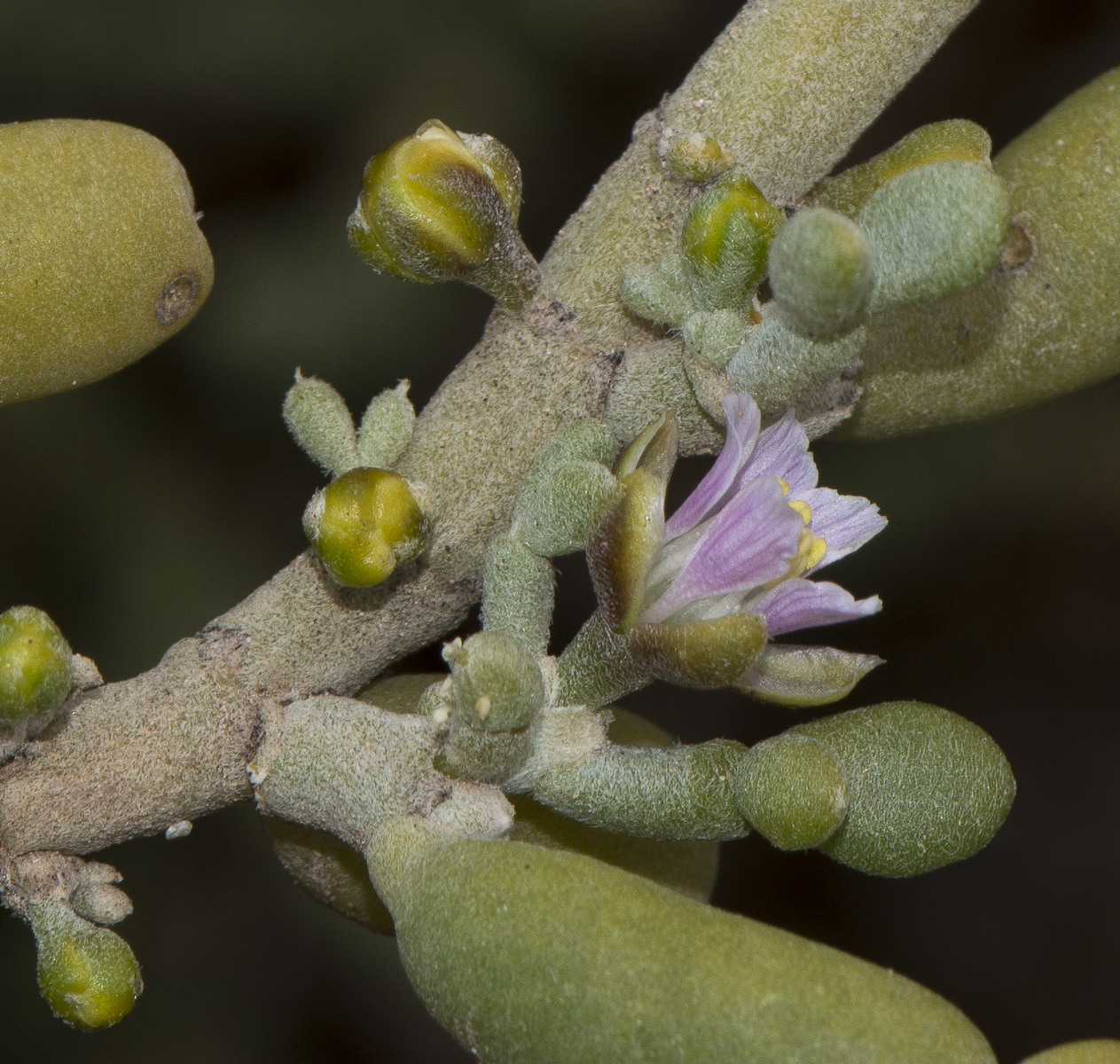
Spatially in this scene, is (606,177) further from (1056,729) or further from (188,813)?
(1056,729)

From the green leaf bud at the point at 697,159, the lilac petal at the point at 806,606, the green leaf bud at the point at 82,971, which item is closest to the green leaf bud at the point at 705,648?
the lilac petal at the point at 806,606

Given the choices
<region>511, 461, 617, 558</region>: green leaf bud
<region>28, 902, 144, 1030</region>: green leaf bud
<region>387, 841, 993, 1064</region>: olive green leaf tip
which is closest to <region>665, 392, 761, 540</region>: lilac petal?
<region>511, 461, 617, 558</region>: green leaf bud

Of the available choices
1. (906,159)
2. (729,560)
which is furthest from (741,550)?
(906,159)

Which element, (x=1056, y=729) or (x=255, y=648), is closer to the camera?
(x=255, y=648)

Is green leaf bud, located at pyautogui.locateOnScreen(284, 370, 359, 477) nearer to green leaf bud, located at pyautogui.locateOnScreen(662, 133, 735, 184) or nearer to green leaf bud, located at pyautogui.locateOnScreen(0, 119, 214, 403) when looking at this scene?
green leaf bud, located at pyautogui.locateOnScreen(0, 119, 214, 403)

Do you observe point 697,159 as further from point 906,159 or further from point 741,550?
point 741,550

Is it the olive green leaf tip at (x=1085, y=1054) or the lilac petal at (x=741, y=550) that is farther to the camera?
the lilac petal at (x=741, y=550)

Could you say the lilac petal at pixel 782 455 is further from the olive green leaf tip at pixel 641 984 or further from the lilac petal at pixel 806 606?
the olive green leaf tip at pixel 641 984

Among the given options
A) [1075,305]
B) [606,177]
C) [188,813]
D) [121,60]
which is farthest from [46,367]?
[121,60]
